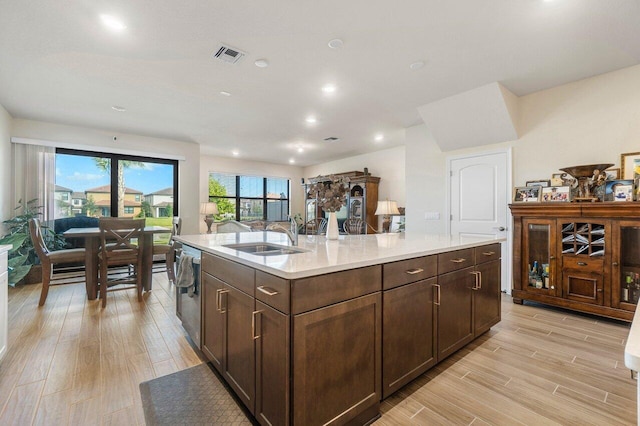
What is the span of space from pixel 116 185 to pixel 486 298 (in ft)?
21.1

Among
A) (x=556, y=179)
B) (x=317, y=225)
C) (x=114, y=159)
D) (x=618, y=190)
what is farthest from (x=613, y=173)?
(x=114, y=159)

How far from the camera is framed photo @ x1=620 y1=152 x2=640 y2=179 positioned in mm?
2971

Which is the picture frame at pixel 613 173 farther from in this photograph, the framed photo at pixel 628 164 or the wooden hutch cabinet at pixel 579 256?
the wooden hutch cabinet at pixel 579 256

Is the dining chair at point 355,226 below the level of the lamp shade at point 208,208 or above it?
below

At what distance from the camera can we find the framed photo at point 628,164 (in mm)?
2971

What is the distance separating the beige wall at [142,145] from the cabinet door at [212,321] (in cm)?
476

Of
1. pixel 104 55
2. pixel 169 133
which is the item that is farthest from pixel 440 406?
pixel 169 133

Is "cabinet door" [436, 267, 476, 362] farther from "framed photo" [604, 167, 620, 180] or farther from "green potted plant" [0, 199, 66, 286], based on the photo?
"green potted plant" [0, 199, 66, 286]

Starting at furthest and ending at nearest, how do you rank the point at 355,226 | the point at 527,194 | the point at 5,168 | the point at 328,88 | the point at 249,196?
the point at 249,196 < the point at 355,226 < the point at 5,168 < the point at 527,194 < the point at 328,88

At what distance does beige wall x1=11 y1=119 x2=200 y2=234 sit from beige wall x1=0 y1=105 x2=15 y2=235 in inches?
11.6

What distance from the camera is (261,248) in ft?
7.49

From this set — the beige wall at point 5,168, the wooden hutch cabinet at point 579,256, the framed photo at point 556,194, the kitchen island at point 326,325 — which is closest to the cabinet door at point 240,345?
the kitchen island at point 326,325

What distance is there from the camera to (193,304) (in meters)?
2.24

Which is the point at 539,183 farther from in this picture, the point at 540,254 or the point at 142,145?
the point at 142,145
